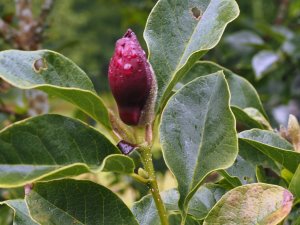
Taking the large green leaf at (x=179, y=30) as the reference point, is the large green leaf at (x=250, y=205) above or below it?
below

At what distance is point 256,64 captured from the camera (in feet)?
6.10

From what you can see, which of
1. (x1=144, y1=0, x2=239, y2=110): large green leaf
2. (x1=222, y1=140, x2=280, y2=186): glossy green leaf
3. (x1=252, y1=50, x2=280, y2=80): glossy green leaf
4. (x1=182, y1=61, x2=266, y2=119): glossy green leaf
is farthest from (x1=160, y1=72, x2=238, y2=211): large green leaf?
(x1=252, y1=50, x2=280, y2=80): glossy green leaf

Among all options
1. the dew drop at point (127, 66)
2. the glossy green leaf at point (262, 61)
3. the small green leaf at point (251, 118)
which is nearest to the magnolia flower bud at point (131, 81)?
the dew drop at point (127, 66)

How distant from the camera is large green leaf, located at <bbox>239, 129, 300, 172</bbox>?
2.42 ft

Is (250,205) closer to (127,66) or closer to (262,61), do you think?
(127,66)

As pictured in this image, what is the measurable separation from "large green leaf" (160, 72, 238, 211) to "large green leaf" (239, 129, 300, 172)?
5 centimetres

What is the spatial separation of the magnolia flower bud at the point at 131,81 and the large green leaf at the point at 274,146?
139 mm

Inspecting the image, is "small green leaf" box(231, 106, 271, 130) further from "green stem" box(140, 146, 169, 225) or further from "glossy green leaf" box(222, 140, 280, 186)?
"green stem" box(140, 146, 169, 225)

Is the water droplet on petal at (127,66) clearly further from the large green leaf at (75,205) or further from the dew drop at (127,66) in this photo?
the large green leaf at (75,205)

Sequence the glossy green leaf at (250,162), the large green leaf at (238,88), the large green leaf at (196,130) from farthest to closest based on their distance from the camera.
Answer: the large green leaf at (238,88) → the glossy green leaf at (250,162) → the large green leaf at (196,130)

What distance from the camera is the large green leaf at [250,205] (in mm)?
674

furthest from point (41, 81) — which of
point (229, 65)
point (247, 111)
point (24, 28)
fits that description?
point (229, 65)

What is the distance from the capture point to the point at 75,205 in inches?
27.1

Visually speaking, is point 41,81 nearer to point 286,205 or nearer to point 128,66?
point 128,66
